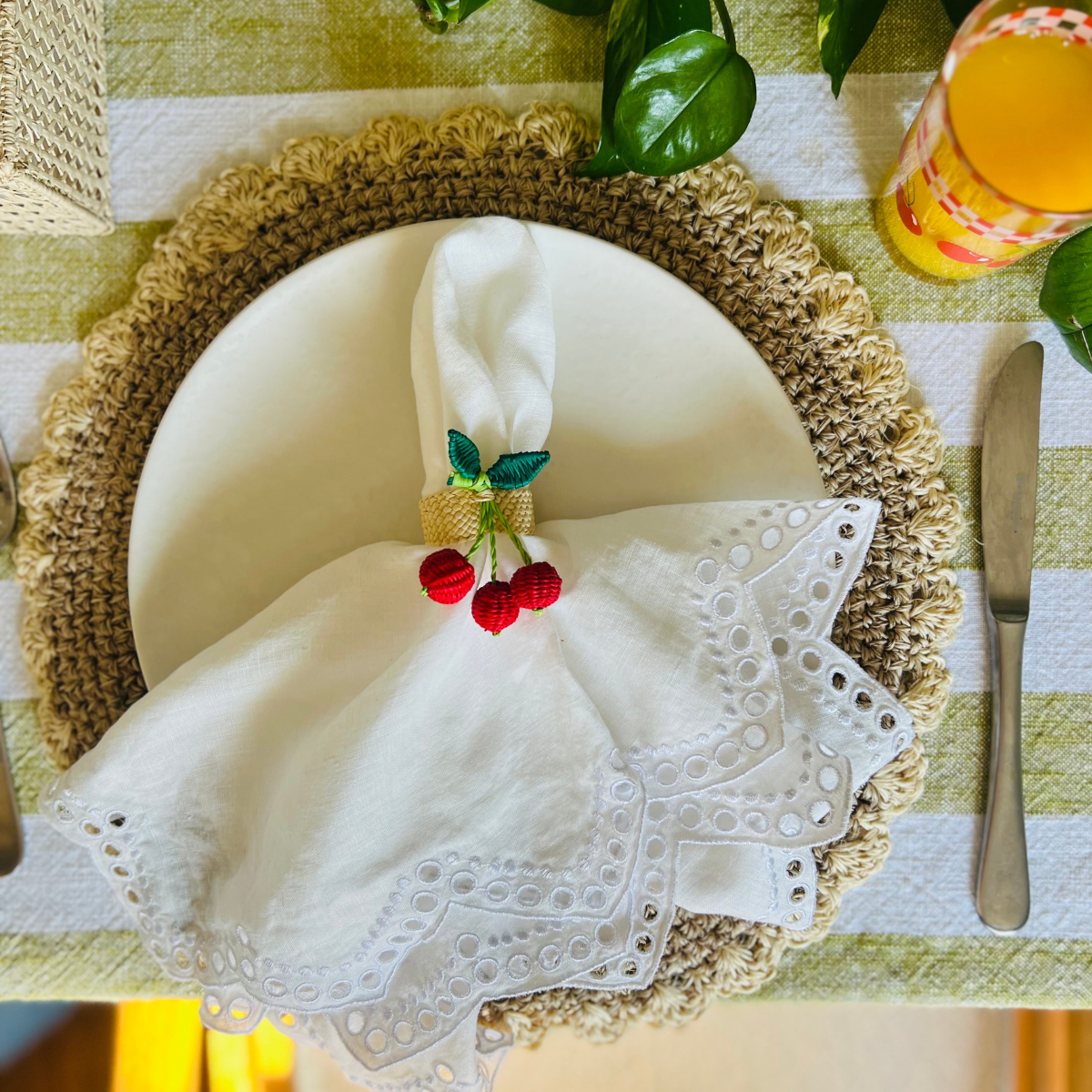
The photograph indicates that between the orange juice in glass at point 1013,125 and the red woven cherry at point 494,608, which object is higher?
the orange juice in glass at point 1013,125

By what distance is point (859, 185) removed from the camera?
54 centimetres

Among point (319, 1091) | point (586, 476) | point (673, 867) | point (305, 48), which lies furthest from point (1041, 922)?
point (305, 48)

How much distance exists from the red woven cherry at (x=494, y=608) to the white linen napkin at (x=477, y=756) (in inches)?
1.0

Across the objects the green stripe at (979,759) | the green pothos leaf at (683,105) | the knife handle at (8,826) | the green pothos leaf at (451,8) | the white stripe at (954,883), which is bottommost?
the white stripe at (954,883)

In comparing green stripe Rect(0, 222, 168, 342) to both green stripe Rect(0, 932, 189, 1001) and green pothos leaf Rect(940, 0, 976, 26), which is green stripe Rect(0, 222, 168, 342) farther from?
green pothos leaf Rect(940, 0, 976, 26)

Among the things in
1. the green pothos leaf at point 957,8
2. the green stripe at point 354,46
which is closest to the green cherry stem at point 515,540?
the green stripe at point 354,46

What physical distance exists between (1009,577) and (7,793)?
68cm

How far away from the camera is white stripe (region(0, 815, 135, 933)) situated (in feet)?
1.83

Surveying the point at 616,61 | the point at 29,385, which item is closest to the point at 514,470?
the point at 616,61

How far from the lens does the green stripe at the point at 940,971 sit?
54 cm

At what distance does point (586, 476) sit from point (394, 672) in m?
0.18

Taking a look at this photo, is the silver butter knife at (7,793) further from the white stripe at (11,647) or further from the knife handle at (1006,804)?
the knife handle at (1006,804)

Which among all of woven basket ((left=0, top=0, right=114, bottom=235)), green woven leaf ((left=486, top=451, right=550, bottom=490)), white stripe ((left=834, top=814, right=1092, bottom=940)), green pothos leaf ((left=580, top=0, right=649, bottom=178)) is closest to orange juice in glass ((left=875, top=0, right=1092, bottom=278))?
green pothos leaf ((left=580, top=0, right=649, bottom=178))

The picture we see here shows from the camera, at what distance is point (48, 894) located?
560 mm
